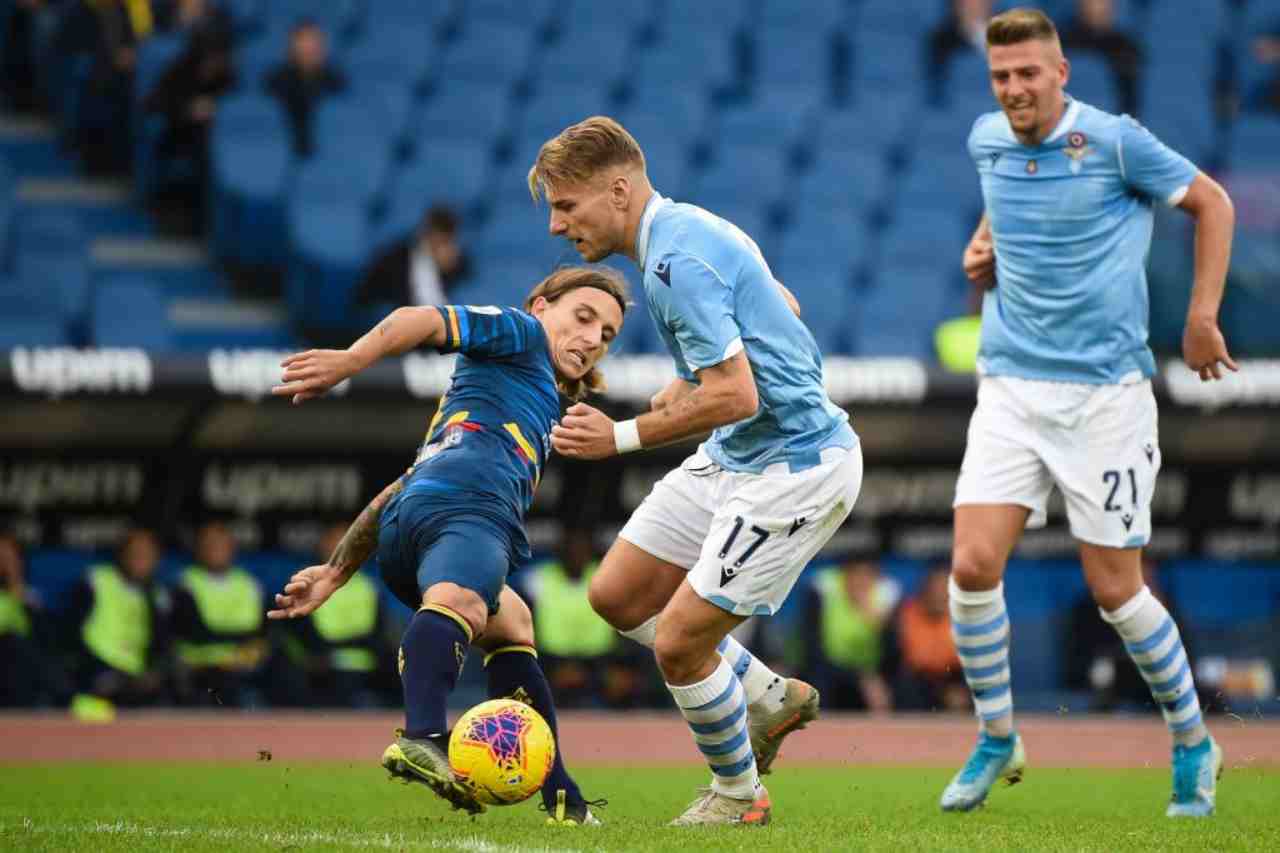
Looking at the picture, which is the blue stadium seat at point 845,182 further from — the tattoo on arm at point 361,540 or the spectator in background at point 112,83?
the tattoo on arm at point 361,540

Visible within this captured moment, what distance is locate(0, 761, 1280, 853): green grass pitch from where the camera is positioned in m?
5.04

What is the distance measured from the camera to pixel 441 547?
5246 millimetres

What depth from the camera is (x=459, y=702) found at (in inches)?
454

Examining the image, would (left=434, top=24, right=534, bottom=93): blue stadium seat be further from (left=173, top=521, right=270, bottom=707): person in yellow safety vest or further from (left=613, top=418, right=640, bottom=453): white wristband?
(left=613, top=418, right=640, bottom=453): white wristband

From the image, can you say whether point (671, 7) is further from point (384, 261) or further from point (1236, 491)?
point (1236, 491)

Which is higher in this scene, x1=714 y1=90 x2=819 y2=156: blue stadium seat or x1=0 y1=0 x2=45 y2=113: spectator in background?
x1=0 y1=0 x2=45 y2=113: spectator in background

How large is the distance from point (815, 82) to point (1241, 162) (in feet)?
11.0

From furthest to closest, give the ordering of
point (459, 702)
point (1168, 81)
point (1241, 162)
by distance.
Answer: point (1168, 81), point (1241, 162), point (459, 702)

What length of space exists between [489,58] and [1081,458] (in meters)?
9.98

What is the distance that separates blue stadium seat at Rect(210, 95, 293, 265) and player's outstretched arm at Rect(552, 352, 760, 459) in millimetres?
8523

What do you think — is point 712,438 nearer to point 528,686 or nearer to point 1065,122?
point 528,686

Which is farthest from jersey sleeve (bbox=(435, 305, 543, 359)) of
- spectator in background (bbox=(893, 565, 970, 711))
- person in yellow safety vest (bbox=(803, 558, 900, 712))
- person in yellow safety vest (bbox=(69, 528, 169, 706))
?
spectator in background (bbox=(893, 565, 970, 711))

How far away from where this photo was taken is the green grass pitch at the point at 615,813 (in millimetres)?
5039

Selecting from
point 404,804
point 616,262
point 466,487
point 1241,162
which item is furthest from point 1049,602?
point 466,487
